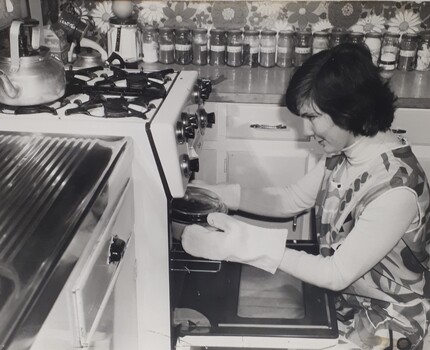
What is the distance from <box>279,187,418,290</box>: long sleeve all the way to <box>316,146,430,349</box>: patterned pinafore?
0.17ft

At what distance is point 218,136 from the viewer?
2285mm

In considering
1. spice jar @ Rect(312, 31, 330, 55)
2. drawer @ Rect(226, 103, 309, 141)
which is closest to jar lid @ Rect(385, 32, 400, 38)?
spice jar @ Rect(312, 31, 330, 55)

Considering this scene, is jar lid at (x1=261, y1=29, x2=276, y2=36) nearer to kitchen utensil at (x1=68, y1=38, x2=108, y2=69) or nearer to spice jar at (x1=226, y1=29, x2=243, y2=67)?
spice jar at (x1=226, y1=29, x2=243, y2=67)

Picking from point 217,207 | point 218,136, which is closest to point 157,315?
point 217,207

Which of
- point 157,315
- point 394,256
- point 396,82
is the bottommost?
point 157,315

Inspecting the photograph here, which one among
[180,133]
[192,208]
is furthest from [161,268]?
[180,133]

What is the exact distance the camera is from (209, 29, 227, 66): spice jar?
8.48ft

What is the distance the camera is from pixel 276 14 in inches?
104

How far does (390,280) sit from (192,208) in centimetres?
54

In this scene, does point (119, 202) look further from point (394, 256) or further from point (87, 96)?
point (394, 256)

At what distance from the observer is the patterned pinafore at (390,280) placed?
4.78ft

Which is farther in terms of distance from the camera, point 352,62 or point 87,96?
point 87,96

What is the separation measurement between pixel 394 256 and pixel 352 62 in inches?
19.2

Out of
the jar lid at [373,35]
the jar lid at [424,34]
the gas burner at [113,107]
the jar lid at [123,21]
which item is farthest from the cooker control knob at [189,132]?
the jar lid at [424,34]
